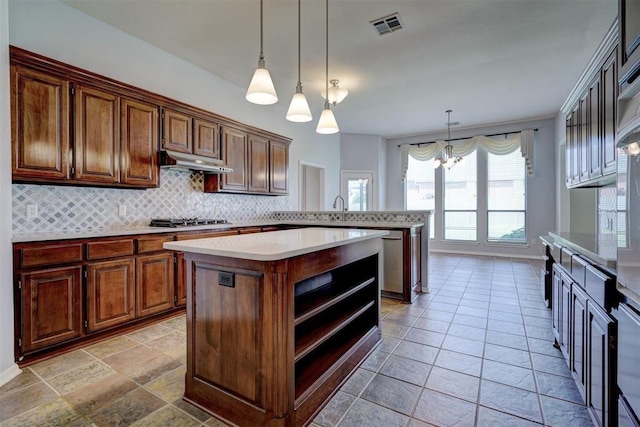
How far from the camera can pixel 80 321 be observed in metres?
2.53

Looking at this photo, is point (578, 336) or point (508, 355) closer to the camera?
point (578, 336)

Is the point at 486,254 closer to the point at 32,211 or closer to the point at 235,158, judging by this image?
the point at 235,158

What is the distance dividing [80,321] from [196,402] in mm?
1443

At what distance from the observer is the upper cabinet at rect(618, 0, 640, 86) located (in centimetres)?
113

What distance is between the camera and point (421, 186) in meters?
8.11

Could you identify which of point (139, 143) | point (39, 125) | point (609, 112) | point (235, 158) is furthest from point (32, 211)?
point (609, 112)

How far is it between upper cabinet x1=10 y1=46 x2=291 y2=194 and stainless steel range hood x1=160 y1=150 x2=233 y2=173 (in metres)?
0.10

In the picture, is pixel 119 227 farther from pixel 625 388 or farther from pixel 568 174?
pixel 568 174

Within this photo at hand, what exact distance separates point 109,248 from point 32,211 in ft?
2.38

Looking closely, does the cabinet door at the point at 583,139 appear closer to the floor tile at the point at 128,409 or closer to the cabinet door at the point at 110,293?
the floor tile at the point at 128,409

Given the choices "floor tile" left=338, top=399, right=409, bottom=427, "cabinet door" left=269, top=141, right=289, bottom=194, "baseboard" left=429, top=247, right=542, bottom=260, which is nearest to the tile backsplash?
"cabinet door" left=269, top=141, right=289, bottom=194

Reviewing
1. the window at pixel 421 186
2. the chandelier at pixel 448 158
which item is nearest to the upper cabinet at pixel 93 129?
the chandelier at pixel 448 158

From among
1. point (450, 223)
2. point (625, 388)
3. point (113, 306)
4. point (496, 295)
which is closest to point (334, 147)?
point (450, 223)

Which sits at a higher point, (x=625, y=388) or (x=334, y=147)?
(x=334, y=147)
